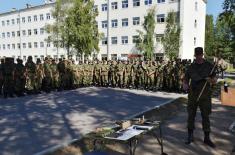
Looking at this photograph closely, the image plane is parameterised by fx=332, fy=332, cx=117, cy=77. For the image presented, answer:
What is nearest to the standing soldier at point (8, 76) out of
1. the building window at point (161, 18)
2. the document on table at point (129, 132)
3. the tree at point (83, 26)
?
the document on table at point (129, 132)

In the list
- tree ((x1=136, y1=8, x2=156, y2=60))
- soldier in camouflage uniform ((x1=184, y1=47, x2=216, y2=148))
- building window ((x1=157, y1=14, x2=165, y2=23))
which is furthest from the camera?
building window ((x1=157, y1=14, x2=165, y2=23))

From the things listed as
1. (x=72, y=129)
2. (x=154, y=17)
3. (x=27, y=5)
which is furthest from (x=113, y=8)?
(x=72, y=129)

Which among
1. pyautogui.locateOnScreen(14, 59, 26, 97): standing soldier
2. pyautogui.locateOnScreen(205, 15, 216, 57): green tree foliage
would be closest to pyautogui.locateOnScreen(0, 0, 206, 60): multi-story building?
pyautogui.locateOnScreen(205, 15, 216, 57): green tree foliage

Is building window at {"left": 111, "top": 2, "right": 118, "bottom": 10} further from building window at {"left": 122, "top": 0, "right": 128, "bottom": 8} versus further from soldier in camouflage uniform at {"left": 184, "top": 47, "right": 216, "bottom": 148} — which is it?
soldier in camouflage uniform at {"left": 184, "top": 47, "right": 216, "bottom": 148}

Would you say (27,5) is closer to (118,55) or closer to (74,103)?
(118,55)

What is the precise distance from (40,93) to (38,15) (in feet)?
166

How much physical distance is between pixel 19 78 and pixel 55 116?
5421 millimetres

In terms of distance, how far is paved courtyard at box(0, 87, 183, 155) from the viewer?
23.0 ft

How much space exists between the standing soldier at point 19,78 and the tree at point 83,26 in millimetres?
14386

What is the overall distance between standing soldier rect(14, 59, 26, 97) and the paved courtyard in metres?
1.06

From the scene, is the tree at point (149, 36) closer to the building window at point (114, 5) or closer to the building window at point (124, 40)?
the building window at point (124, 40)

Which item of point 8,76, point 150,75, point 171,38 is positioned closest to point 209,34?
point 171,38

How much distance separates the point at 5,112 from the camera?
10.5 metres

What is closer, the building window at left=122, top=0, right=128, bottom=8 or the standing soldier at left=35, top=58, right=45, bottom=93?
the standing soldier at left=35, top=58, right=45, bottom=93
